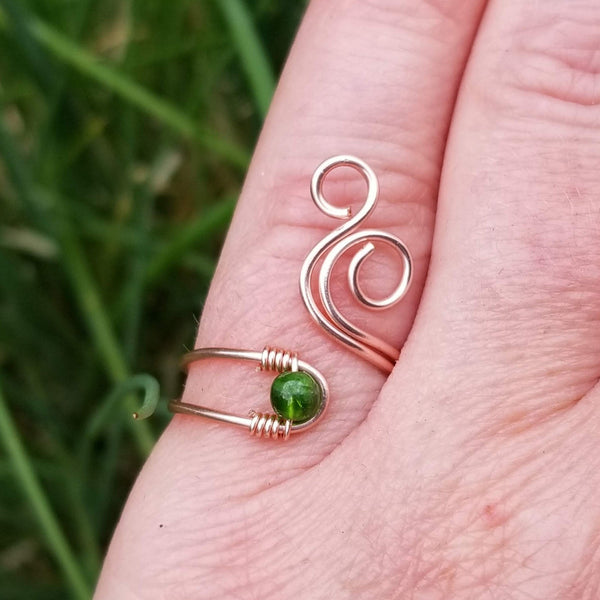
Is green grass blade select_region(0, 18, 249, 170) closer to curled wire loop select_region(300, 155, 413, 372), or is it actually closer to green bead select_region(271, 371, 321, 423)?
curled wire loop select_region(300, 155, 413, 372)

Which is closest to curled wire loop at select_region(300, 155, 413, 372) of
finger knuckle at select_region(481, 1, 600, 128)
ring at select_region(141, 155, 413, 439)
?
ring at select_region(141, 155, 413, 439)

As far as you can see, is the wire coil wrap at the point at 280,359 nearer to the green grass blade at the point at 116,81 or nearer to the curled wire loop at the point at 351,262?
the curled wire loop at the point at 351,262

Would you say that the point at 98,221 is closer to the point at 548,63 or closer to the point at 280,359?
the point at 280,359

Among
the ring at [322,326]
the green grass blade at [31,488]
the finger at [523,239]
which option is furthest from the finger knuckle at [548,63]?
the green grass blade at [31,488]

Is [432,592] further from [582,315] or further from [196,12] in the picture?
[196,12]

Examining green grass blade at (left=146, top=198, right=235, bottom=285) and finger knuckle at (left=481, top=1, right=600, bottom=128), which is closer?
finger knuckle at (left=481, top=1, right=600, bottom=128)

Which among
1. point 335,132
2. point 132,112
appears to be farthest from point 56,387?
point 335,132

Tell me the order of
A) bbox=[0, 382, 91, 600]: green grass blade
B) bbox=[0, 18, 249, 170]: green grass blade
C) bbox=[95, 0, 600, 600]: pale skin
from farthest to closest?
bbox=[0, 18, 249, 170]: green grass blade < bbox=[0, 382, 91, 600]: green grass blade < bbox=[95, 0, 600, 600]: pale skin
